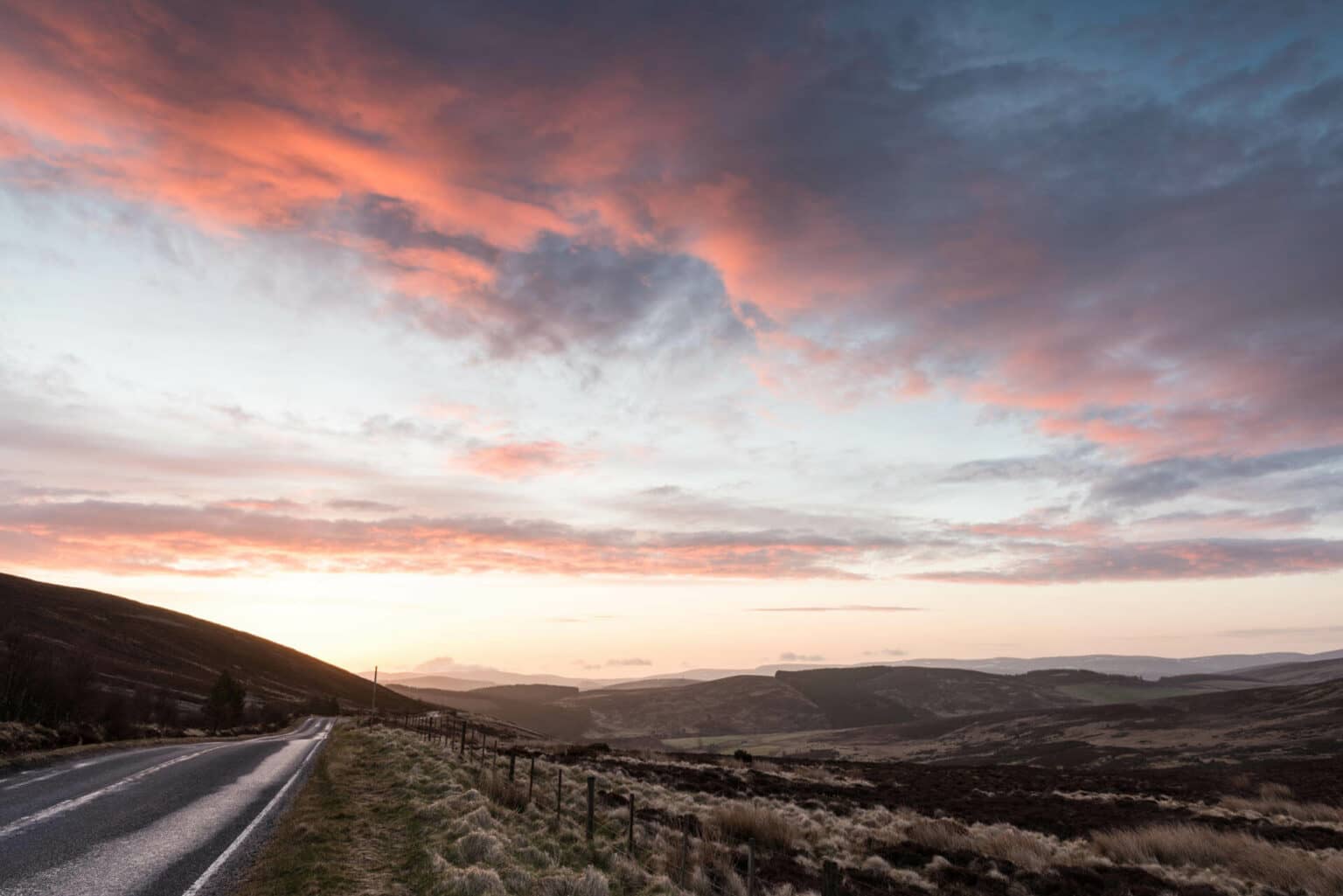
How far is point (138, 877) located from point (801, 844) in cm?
1670

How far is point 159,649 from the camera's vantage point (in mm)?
125938

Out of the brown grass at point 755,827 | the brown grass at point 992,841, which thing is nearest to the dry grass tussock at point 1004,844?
the brown grass at point 992,841

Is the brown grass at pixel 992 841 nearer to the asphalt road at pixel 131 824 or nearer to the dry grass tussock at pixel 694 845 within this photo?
the dry grass tussock at pixel 694 845

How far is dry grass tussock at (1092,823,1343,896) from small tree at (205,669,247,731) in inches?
3207

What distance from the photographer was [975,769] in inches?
2283

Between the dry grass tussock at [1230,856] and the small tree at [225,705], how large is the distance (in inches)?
3207

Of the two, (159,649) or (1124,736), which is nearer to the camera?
(1124,736)

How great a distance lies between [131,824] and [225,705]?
74.5 metres

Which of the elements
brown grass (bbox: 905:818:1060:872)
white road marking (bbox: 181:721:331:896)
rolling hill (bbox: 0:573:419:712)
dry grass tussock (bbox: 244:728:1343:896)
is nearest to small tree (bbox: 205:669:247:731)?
rolling hill (bbox: 0:573:419:712)

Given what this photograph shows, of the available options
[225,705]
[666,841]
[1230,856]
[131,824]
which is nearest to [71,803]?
[131,824]

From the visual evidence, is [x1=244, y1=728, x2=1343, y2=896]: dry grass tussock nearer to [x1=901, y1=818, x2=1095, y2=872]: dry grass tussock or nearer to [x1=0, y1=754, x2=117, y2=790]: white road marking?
[x1=901, y1=818, x2=1095, y2=872]: dry grass tussock

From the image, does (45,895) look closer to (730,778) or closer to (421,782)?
(421,782)

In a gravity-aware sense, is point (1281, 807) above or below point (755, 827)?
below

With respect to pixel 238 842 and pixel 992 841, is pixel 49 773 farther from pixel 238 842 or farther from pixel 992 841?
pixel 992 841
